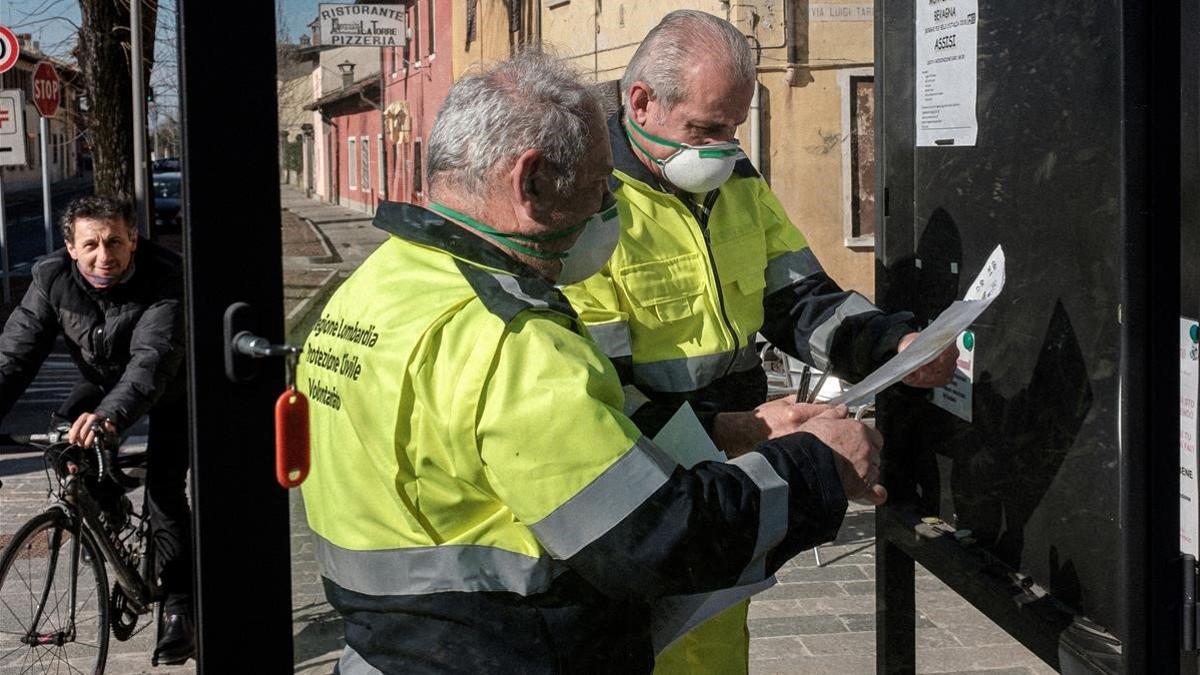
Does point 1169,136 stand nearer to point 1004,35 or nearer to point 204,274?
point 1004,35

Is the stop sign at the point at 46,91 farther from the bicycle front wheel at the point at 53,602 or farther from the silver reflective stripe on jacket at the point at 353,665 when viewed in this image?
the silver reflective stripe on jacket at the point at 353,665

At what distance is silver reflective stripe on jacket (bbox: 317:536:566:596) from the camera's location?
6.28 feet

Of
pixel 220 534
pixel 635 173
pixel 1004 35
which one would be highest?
A: pixel 1004 35

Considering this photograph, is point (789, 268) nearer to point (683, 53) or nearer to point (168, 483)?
point (683, 53)

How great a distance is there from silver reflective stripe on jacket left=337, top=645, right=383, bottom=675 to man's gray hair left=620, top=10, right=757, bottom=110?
3.77 ft

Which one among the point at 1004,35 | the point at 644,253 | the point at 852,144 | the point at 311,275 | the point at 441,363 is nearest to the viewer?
the point at 441,363

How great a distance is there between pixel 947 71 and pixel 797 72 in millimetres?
1905

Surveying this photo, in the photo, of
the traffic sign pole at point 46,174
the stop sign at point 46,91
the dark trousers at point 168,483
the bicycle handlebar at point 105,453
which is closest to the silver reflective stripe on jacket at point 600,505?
the bicycle handlebar at point 105,453

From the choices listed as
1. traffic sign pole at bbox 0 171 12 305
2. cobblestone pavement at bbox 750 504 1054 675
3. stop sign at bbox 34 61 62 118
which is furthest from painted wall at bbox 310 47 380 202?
traffic sign pole at bbox 0 171 12 305

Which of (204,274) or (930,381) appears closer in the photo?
(204,274)

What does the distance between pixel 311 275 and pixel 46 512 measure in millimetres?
2820

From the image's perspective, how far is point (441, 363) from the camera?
1833 millimetres

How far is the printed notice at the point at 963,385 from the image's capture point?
8.66ft

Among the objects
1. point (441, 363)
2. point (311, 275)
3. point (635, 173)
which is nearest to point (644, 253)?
point (635, 173)
